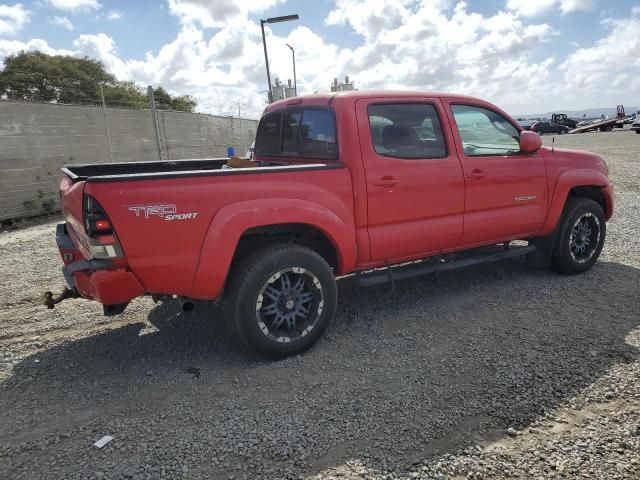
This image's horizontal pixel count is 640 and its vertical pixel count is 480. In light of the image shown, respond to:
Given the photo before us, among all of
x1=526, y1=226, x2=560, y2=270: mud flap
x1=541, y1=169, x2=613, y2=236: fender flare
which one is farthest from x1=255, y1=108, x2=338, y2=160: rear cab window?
x1=526, y1=226, x2=560, y2=270: mud flap

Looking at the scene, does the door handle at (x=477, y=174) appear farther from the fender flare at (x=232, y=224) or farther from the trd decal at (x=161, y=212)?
the trd decal at (x=161, y=212)

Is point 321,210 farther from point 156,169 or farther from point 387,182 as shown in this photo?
point 156,169

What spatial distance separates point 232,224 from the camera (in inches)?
124

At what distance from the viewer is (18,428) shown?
282 centimetres

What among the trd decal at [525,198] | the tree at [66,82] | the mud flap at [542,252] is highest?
the tree at [66,82]

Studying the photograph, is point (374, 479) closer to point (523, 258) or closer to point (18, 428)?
point (18, 428)

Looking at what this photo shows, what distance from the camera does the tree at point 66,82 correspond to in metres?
13.0

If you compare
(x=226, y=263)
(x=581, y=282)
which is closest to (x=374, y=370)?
Answer: (x=226, y=263)

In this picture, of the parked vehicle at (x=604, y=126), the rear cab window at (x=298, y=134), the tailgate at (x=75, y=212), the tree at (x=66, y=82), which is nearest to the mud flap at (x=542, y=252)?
the rear cab window at (x=298, y=134)

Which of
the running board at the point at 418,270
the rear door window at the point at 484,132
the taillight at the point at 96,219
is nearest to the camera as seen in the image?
the taillight at the point at 96,219

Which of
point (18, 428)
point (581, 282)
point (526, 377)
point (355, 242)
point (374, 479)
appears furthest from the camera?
point (581, 282)

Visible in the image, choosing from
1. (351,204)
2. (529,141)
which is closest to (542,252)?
(529,141)

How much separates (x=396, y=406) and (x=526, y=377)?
0.95 m

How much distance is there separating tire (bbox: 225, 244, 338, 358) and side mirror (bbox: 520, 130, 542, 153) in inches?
94.4
